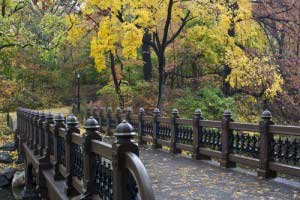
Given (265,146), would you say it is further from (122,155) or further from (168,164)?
(122,155)

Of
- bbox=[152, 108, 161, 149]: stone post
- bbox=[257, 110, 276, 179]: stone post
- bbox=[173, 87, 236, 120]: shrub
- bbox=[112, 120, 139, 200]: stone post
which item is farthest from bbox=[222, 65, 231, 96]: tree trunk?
bbox=[112, 120, 139, 200]: stone post

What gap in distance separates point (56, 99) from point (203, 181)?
3009cm

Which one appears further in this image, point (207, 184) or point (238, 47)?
point (238, 47)

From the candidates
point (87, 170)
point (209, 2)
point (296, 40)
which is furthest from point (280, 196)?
point (296, 40)

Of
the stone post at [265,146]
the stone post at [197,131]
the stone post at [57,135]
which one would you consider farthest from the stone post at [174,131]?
the stone post at [57,135]

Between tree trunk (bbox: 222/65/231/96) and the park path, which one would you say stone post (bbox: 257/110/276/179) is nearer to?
the park path

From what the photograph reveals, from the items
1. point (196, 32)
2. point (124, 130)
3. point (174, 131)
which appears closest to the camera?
point (124, 130)

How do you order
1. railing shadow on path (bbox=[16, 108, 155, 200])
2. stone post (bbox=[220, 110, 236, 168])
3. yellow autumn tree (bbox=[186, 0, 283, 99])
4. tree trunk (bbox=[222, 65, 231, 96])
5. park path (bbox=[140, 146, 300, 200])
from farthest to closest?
tree trunk (bbox=[222, 65, 231, 96])
yellow autumn tree (bbox=[186, 0, 283, 99])
stone post (bbox=[220, 110, 236, 168])
park path (bbox=[140, 146, 300, 200])
railing shadow on path (bbox=[16, 108, 155, 200])

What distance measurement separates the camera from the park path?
23.8 feet

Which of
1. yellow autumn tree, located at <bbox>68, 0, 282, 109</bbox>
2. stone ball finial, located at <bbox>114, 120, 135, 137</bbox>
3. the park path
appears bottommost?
the park path

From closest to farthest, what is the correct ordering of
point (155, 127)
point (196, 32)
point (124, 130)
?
point (124, 130)
point (155, 127)
point (196, 32)

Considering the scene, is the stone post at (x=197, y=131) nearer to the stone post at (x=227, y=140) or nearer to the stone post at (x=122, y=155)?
the stone post at (x=227, y=140)

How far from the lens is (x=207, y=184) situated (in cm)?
819

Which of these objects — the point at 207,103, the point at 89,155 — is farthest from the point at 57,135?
the point at 207,103
